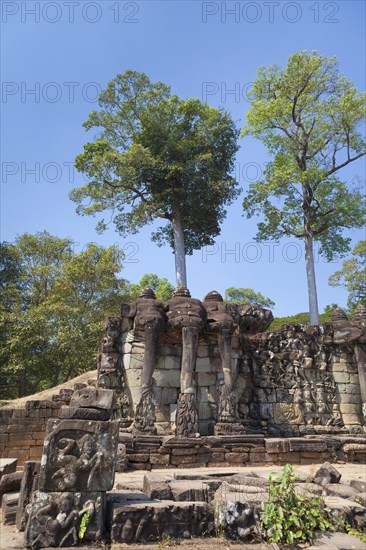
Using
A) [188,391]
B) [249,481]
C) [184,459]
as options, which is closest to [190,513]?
[249,481]

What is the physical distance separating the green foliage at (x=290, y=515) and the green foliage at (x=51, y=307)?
1701 cm

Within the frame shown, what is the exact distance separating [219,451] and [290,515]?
513 centimetres

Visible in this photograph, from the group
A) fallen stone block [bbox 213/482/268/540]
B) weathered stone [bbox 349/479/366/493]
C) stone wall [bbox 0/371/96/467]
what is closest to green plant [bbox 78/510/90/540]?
fallen stone block [bbox 213/482/268/540]

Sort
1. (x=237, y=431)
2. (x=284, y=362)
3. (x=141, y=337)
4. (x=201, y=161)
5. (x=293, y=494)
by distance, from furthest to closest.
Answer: (x=201, y=161), (x=284, y=362), (x=141, y=337), (x=237, y=431), (x=293, y=494)

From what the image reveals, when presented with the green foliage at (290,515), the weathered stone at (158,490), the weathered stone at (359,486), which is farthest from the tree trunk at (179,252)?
the green foliage at (290,515)

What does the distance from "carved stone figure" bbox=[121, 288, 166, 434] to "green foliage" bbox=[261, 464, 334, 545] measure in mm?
5655

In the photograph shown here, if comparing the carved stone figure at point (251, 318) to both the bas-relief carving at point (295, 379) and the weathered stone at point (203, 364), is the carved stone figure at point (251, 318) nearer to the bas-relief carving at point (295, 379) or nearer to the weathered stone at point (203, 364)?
the bas-relief carving at point (295, 379)

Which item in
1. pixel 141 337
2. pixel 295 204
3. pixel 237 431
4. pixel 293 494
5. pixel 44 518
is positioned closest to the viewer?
pixel 44 518

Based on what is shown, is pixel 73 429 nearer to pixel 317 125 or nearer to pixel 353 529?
pixel 353 529

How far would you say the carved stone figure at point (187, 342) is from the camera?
9109 mm

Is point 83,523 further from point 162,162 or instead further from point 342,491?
point 162,162

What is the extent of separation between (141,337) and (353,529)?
281 inches

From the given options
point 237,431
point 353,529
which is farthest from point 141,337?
point 353,529

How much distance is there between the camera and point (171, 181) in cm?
2114
